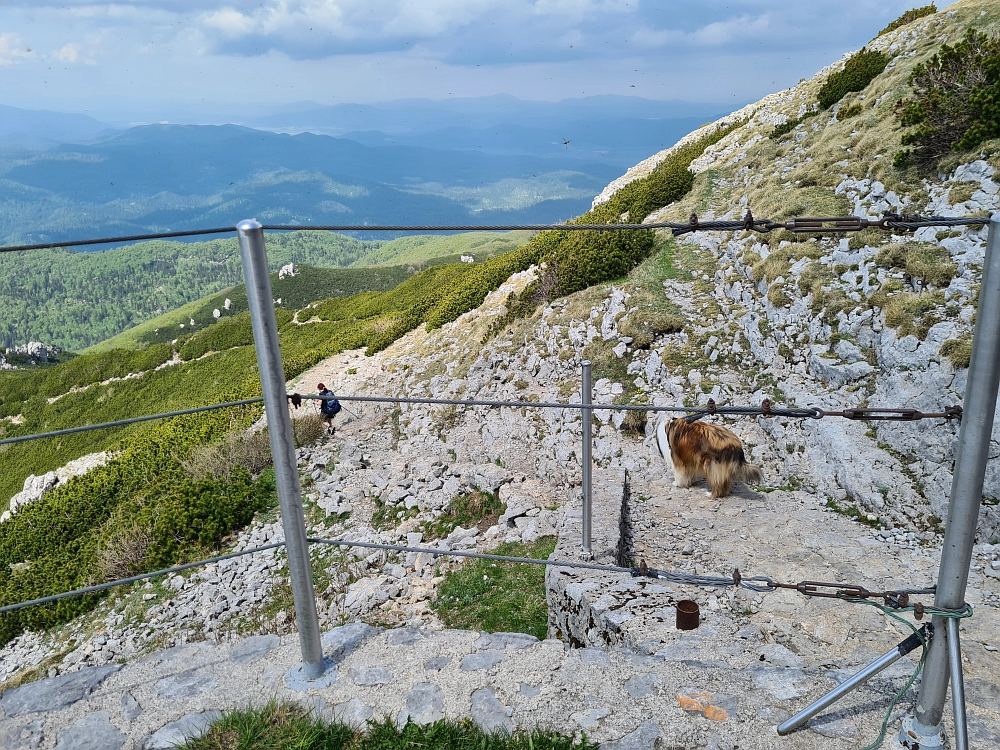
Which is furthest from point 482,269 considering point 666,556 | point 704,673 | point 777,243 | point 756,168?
point 704,673

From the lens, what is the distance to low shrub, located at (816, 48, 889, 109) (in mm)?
18656

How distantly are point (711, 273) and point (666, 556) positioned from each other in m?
8.45

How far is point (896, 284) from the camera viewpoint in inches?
373

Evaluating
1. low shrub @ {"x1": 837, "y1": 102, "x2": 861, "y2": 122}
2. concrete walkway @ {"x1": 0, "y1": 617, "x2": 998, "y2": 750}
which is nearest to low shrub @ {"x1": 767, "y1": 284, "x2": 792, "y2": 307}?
concrete walkway @ {"x1": 0, "y1": 617, "x2": 998, "y2": 750}

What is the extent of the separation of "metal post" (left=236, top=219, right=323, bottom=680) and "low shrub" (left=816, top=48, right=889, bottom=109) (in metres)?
20.9

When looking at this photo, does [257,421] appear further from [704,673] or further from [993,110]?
[993,110]

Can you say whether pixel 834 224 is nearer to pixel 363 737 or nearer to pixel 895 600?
pixel 895 600

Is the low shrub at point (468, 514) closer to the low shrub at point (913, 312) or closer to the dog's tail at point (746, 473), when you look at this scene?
the dog's tail at point (746, 473)

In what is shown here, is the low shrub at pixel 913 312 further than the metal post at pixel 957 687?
Yes

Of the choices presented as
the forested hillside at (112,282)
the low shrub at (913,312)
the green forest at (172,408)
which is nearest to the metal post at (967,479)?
the low shrub at (913,312)

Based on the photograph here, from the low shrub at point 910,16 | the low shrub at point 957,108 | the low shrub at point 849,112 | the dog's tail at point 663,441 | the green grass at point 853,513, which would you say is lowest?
the green grass at point 853,513

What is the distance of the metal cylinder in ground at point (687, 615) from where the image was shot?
429cm

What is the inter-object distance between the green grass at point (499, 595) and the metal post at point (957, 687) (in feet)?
11.6

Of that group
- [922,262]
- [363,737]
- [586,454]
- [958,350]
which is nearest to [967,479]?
[363,737]
